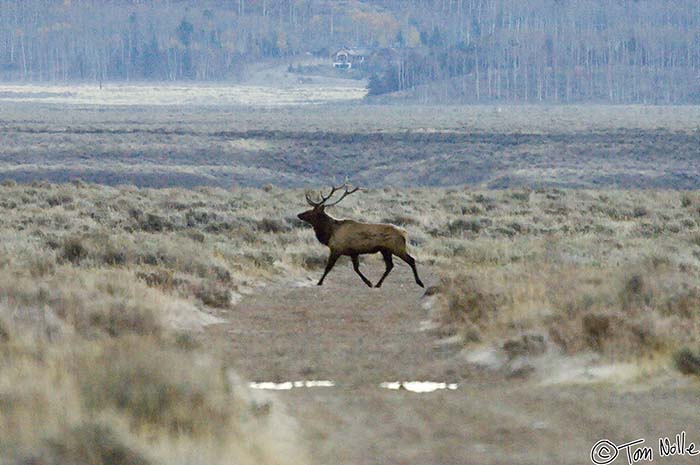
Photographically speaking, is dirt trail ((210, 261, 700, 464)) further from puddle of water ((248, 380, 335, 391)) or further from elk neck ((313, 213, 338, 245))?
elk neck ((313, 213, 338, 245))

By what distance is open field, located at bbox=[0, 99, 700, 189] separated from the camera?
65062 millimetres

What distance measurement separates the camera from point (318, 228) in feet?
59.2

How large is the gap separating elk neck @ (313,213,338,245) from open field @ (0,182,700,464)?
0.73 m

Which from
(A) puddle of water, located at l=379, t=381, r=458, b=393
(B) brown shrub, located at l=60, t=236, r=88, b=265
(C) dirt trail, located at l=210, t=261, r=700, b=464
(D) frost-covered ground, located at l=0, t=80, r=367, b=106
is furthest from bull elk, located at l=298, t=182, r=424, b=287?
(D) frost-covered ground, located at l=0, t=80, r=367, b=106

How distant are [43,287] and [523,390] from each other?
547 cm

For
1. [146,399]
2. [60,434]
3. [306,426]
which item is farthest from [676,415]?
[60,434]

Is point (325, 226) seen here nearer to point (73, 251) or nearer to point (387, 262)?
point (387, 262)

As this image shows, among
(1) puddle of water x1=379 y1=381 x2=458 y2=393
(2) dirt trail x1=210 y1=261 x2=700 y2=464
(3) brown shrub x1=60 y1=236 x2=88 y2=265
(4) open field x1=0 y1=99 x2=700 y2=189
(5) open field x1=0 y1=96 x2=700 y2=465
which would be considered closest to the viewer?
(5) open field x1=0 y1=96 x2=700 y2=465

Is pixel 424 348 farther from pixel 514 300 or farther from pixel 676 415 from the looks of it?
pixel 676 415

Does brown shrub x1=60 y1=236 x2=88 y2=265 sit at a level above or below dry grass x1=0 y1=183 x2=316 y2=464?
below

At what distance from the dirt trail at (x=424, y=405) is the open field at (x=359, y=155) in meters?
48.0

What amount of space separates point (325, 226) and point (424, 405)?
8553 mm

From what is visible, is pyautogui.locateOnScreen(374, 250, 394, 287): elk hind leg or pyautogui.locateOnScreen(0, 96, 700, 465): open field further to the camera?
pyautogui.locateOnScreen(374, 250, 394, 287): elk hind leg
